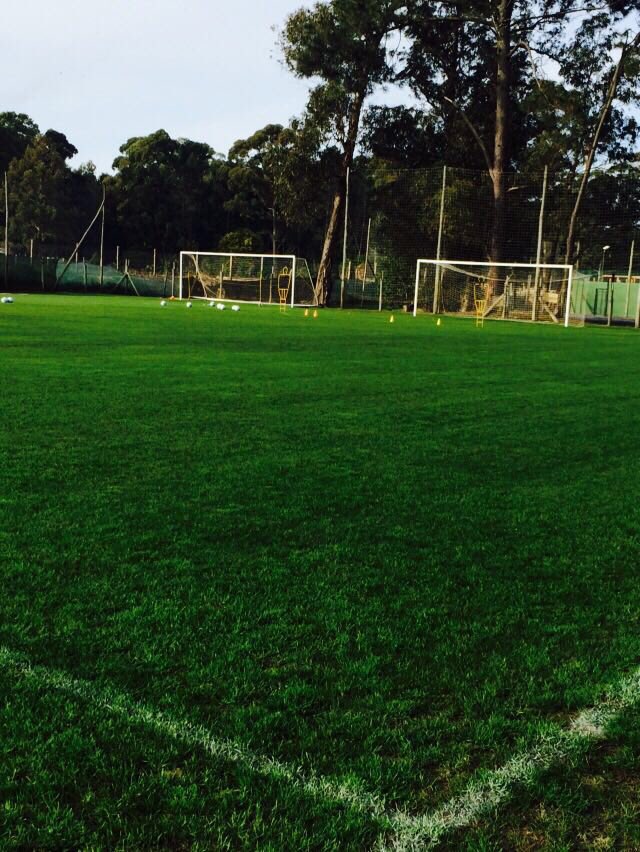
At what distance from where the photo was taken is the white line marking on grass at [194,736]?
182 centimetres

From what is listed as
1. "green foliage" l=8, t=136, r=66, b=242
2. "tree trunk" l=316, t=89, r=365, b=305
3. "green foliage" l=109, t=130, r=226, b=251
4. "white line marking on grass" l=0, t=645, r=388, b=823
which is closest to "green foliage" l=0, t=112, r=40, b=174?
"green foliage" l=8, t=136, r=66, b=242

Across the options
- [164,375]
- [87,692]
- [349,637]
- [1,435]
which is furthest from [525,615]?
[164,375]

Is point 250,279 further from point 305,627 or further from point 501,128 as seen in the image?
point 305,627

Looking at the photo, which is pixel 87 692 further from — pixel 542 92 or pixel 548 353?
pixel 542 92

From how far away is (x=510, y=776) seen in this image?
1.92 meters

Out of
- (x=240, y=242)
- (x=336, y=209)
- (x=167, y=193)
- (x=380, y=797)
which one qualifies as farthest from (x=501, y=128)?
(x=380, y=797)

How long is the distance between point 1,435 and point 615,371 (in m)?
8.66

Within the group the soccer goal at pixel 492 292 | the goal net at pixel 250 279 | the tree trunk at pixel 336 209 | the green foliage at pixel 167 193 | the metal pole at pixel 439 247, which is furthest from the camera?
the green foliage at pixel 167 193

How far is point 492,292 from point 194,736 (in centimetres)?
2864

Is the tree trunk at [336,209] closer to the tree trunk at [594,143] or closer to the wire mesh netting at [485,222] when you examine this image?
the wire mesh netting at [485,222]

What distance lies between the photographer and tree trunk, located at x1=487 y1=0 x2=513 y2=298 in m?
31.8

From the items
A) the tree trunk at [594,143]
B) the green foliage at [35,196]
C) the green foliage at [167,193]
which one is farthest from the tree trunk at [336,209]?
the green foliage at [35,196]

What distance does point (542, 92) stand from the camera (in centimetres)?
3519

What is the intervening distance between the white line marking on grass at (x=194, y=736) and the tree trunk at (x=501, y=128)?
1205 inches
